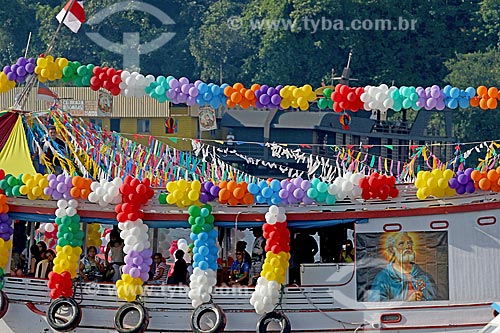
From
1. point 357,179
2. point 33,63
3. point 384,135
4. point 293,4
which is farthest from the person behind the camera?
point 293,4

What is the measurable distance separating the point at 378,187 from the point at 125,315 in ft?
13.8

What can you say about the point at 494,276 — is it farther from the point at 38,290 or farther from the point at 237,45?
the point at 237,45

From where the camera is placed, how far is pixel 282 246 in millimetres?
21078

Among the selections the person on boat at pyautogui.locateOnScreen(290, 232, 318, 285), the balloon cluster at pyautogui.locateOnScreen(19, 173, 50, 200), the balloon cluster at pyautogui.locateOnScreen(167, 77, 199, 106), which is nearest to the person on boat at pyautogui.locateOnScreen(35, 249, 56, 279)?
the balloon cluster at pyautogui.locateOnScreen(19, 173, 50, 200)

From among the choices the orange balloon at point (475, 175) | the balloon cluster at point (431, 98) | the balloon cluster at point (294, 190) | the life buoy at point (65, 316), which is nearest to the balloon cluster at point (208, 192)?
the balloon cluster at point (294, 190)

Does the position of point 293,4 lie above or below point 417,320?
above

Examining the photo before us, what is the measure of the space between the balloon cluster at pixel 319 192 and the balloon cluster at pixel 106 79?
150 inches

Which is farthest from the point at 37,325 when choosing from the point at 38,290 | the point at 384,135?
the point at 384,135

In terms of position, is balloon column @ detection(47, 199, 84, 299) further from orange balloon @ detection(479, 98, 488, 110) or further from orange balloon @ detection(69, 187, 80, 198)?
orange balloon @ detection(479, 98, 488, 110)

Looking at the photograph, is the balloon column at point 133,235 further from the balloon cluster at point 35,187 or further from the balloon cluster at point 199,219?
the balloon cluster at point 35,187

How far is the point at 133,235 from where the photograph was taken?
69.9 feet

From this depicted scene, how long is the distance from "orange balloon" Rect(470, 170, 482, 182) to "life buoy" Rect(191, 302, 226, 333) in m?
4.16

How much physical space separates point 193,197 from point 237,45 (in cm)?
5362

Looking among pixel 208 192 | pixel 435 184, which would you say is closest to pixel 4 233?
pixel 208 192
